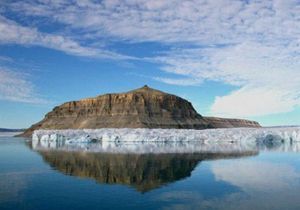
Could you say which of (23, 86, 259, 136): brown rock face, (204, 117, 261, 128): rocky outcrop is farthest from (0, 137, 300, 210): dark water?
(204, 117, 261, 128): rocky outcrop

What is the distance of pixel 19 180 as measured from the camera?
15.2 metres

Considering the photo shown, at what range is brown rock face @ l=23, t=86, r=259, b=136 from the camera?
86.2 meters

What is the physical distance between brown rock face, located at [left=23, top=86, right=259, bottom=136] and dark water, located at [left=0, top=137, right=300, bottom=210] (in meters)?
62.2

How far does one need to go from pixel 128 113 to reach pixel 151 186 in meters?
74.6

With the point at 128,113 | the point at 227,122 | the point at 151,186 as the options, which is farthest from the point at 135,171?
the point at 227,122

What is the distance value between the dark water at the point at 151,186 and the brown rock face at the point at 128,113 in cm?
6218

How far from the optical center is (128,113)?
88.6m

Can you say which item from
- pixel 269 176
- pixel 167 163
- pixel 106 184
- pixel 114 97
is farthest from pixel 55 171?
pixel 114 97

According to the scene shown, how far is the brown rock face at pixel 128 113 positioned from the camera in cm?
8625

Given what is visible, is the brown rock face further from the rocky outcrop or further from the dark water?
the dark water

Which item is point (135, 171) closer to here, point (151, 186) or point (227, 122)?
point (151, 186)

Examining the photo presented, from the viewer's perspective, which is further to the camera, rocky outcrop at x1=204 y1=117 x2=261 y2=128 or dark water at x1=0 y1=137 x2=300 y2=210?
rocky outcrop at x1=204 y1=117 x2=261 y2=128

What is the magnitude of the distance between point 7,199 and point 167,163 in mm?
10909

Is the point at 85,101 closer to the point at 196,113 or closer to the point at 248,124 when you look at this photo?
the point at 196,113
